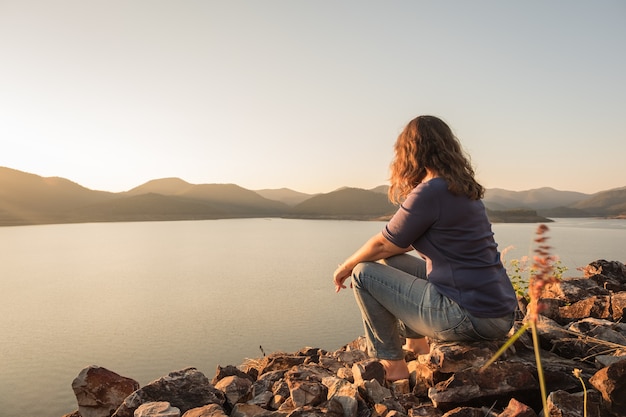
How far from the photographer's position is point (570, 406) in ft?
6.97

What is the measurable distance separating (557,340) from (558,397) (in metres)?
1.09

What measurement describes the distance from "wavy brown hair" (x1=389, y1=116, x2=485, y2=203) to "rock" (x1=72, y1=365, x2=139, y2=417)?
2.91 meters

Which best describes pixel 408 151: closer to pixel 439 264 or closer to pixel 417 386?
pixel 439 264

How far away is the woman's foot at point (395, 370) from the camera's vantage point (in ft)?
9.86

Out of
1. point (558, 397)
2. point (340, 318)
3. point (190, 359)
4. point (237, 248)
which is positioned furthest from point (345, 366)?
point (237, 248)

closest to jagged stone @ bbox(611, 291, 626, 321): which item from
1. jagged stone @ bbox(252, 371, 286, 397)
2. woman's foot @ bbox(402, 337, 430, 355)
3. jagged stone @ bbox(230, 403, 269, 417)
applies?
woman's foot @ bbox(402, 337, 430, 355)

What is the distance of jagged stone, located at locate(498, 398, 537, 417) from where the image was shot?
2.15 m

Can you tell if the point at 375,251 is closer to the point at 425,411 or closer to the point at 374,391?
the point at 374,391

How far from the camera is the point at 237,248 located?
32.4m

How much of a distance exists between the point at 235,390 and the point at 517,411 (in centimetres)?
196

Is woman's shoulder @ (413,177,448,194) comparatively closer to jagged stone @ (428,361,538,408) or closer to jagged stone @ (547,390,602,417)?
jagged stone @ (428,361,538,408)

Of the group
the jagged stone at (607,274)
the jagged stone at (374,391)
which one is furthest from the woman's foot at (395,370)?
the jagged stone at (607,274)

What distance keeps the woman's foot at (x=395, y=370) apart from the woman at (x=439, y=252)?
13.5 inches

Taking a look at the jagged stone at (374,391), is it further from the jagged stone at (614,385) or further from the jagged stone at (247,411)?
the jagged stone at (614,385)
